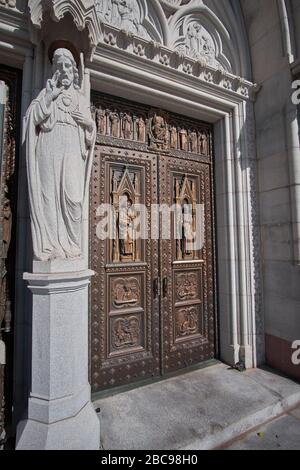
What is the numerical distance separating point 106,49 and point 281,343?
437 cm

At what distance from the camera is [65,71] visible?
91.5 inches

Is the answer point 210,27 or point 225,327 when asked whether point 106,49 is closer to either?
point 210,27

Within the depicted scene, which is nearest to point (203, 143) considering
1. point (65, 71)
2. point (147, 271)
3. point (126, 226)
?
point (126, 226)

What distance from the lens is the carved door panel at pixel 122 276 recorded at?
308cm

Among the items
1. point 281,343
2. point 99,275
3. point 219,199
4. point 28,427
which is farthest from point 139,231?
point 281,343

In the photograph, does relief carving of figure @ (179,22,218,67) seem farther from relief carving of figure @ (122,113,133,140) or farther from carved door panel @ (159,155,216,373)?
carved door panel @ (159,155,216,373)

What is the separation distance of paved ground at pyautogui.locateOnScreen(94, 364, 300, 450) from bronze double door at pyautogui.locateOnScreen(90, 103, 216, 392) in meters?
0.33

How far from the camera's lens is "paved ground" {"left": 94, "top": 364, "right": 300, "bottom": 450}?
7.62 ft

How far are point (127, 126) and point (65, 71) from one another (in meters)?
1.18

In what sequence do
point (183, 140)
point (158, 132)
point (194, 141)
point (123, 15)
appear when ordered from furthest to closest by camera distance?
point (194, 141) → point (183, 140) → point (158, 132) → point (123, 15)

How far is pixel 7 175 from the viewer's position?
102 inches


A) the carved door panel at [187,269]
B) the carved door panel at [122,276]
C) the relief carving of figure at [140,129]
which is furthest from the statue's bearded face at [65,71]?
the carved door panel at [187,269]

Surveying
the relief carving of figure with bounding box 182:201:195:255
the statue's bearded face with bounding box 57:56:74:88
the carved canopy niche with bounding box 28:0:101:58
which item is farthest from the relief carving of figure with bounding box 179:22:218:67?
the relief carving of figure with bounding box 182:201:195:255

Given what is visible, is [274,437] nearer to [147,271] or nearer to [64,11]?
[147,271]
